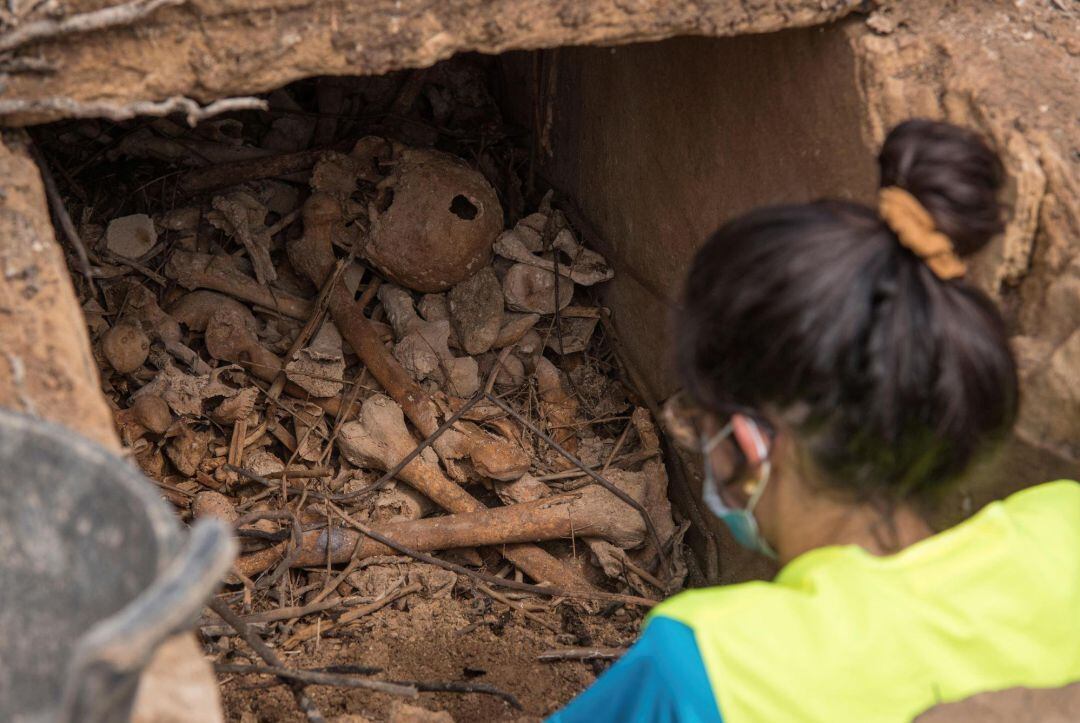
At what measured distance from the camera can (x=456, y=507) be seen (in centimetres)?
293

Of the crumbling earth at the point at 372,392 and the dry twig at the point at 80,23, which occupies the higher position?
the dry twig at the point at 80,23

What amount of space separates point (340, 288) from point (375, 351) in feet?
0.84

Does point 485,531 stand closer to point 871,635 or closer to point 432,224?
point 432,224

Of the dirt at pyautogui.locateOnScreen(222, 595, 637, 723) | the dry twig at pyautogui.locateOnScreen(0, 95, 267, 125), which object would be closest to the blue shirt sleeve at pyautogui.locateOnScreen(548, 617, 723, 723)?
the dry twig at pyautogui.locateOnScreen(0, 95, 267, 125)

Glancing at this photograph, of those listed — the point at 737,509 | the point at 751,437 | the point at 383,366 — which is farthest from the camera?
the point at 383,366

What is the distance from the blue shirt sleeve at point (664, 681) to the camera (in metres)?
1.15

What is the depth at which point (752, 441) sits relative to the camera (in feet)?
4.13

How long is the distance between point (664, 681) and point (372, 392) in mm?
2078

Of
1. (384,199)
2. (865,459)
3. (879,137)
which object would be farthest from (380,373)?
(865,459)

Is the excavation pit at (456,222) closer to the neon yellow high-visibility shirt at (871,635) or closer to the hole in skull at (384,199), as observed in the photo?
the hole in skull at (384,199)

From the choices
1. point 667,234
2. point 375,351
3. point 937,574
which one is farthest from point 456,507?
point 937,574

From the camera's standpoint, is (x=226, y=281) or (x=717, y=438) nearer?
(x=717, y=438)

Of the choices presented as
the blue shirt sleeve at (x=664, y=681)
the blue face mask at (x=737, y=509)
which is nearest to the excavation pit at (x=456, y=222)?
the blue face mask at (x=737, y=509)

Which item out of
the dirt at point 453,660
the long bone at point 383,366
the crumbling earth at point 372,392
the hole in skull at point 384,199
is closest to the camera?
the dirt at point 453,660
